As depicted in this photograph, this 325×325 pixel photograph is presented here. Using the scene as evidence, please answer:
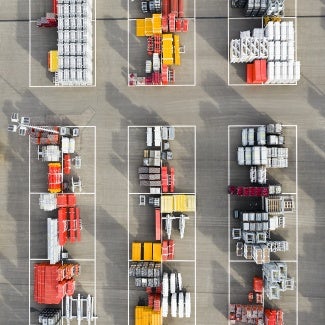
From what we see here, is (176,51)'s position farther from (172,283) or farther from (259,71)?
(172,283)

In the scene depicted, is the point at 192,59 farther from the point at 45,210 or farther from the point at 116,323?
the point at 116,323

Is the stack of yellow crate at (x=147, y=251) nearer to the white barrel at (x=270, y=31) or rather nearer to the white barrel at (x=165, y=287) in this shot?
the white barrel at (x=165, y=287)

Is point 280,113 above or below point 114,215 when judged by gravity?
above

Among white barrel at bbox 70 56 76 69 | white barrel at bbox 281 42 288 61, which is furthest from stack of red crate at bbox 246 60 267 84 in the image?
white barrel at bbox 70 56 76 69

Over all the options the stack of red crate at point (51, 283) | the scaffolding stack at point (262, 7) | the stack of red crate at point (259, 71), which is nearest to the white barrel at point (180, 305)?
the stack of red crate at point (51, 283)

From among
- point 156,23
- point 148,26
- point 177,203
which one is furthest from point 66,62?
point 177,203

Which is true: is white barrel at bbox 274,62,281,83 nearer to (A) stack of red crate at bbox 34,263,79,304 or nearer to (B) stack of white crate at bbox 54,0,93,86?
(B) stack of white crate at bbox 54,0,93,86

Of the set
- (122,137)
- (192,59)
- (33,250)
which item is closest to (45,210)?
(33,250)
